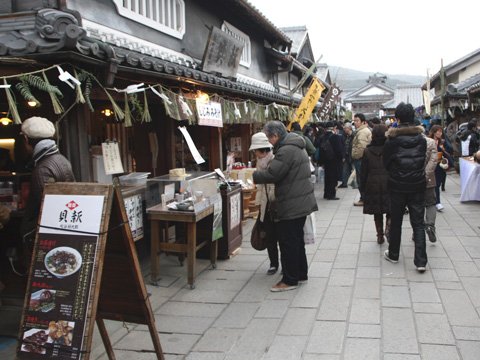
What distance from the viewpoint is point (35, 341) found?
3.65m

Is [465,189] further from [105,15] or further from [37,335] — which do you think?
[37,335]

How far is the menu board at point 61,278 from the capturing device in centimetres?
358

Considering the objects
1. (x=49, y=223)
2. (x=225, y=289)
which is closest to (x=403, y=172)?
(x=225, y=289)

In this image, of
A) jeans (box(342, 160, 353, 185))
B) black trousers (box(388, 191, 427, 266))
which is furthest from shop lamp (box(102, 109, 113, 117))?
jeans (box(342, 160, 353, 185))

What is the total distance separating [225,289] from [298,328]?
1.65 metres

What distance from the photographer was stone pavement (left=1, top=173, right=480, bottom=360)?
462 centimetres

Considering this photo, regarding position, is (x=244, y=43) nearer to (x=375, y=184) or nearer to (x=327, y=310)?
(x=375, y=184)

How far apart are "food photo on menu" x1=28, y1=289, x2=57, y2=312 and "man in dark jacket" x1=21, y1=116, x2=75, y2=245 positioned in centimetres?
144

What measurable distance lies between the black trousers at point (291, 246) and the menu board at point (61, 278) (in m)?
3.10

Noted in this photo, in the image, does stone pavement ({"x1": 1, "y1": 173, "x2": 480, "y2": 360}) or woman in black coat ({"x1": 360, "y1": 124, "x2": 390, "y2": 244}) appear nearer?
stone pavement ({"x1": 1, "y1": 173, "x2": 480, "y2": 360})

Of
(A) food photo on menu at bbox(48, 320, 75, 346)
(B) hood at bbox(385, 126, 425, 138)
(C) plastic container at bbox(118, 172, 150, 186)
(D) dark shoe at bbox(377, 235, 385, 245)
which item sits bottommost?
(D) dark shoe at bbox(377, 235, 385, 245)

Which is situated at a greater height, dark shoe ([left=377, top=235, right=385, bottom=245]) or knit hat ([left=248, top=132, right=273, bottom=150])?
knit hat ([left=248, top=132, right=273, bottom=150])

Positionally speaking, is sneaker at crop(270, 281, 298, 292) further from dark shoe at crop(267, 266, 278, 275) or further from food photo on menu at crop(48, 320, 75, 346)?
food photo on menu at crop(48, 320, 75, 346)

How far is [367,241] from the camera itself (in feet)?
29.0
